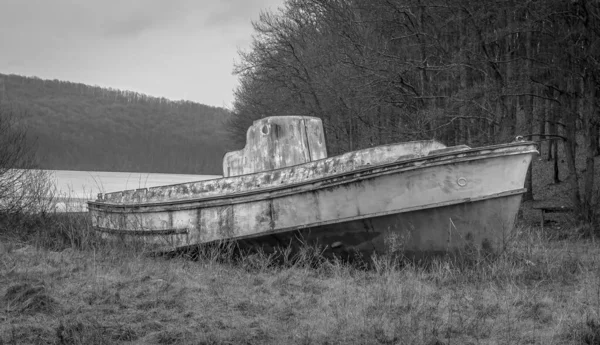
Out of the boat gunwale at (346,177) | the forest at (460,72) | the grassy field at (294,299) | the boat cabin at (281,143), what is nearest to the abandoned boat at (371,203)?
the boat gunwale at (346,177)

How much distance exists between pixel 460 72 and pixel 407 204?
947 centimetres

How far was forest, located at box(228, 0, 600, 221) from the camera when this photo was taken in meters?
13.6

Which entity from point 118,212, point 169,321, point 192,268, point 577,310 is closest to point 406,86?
point 118,212

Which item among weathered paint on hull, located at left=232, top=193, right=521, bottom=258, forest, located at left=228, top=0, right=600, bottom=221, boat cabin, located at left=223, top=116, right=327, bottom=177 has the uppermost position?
forest, located at left=228, top=0, right=600, bottom=221

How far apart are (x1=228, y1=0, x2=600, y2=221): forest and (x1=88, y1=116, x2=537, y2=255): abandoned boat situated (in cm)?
591

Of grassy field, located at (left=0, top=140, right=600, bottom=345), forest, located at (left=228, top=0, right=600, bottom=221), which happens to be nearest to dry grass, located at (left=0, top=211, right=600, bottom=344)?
grassy field, located at (left=0, top=140, right=600, bottom=345)

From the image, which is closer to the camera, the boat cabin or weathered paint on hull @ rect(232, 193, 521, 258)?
weathered paint on hull @ rect(232, 193, 521, 258)

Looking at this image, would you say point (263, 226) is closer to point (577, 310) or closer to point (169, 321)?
point (169, 321)

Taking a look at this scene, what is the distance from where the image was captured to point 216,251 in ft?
30.7

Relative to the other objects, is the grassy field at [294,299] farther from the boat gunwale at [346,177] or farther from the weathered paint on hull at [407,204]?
the boat gunwale at [346,177]

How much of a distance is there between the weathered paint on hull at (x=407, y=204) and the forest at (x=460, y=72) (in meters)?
5.92

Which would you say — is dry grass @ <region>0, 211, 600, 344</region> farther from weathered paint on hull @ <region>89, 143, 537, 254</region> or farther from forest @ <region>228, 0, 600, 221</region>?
forest @ <region>228, 0, 600, 221</region>

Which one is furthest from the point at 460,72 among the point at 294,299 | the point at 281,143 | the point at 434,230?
the point at 294,299

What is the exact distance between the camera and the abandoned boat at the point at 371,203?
8109mm
